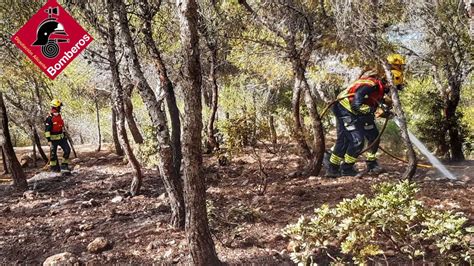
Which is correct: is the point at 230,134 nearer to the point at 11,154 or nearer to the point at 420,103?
the point at 11,154

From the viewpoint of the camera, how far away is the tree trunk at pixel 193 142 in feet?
9.98

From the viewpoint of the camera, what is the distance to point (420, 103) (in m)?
9.98

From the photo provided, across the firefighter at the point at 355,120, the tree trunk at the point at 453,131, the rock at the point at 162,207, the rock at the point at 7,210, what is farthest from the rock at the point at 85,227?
the tree trunk at the point at 453,131

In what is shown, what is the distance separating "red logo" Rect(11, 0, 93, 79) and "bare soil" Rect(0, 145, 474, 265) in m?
2.50

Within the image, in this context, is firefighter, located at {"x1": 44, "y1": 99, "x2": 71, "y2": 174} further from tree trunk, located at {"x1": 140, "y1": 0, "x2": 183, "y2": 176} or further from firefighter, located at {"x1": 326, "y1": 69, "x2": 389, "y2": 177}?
firefighter, located at {"x1": 326, "y1": 69, "x2": 389, "y2": 177}

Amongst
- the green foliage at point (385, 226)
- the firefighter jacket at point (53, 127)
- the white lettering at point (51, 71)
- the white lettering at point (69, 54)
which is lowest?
the green foliage at point (385, 226)

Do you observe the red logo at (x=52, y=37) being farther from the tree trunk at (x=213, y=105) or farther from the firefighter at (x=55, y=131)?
the tree trunk at (x=213, y=105)

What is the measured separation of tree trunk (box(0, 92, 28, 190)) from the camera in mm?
7309

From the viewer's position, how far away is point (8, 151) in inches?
294

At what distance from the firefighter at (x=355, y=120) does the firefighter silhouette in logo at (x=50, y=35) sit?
4873mm

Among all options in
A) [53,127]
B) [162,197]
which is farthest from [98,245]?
[53,127]

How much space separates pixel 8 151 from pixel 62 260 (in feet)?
14.4

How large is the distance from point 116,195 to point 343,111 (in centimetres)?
415

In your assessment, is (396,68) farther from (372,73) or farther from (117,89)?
(117,89)
